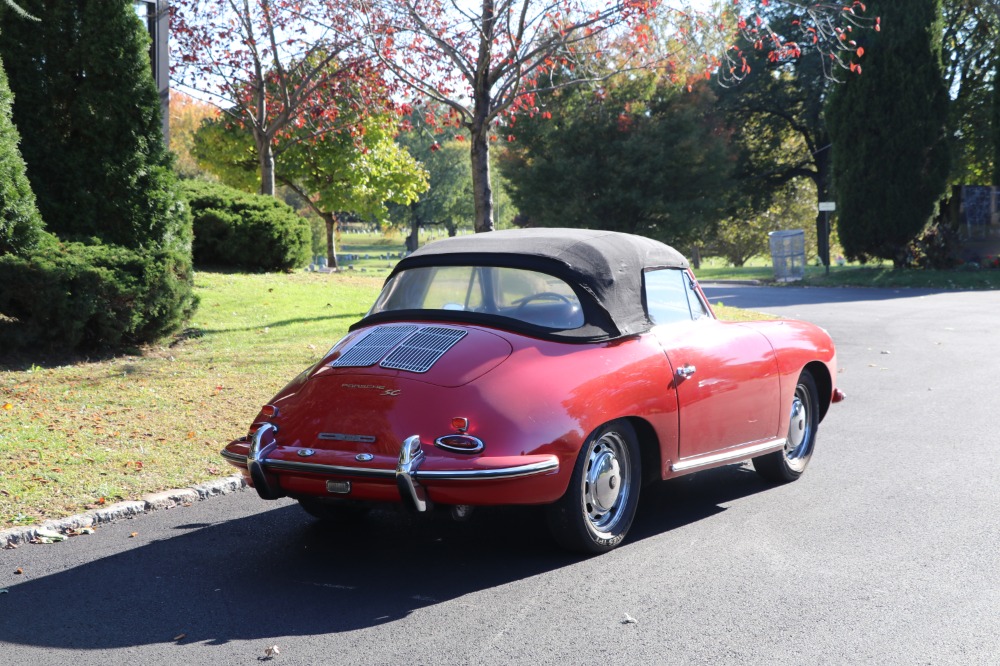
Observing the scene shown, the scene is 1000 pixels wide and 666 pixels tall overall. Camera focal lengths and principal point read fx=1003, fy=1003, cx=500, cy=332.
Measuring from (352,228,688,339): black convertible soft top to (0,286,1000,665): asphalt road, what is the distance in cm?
123

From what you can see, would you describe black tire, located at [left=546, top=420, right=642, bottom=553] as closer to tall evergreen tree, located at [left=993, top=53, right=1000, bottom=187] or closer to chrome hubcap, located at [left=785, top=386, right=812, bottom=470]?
chrome hubcap, located at [left=785, top=386, right=812, bottom=470]

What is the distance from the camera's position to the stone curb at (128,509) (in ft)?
18.0

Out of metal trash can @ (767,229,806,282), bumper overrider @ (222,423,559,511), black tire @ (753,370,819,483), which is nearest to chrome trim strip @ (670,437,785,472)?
black tire @ (753,370,819,483)

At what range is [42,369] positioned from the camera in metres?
9.75

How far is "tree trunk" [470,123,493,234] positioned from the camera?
46.3ft

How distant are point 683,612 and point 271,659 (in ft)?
5.78

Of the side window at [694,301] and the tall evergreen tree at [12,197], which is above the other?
the tall evergreen tree at [12,197]

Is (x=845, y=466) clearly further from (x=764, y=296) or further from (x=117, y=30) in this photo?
(x=764, y=296)

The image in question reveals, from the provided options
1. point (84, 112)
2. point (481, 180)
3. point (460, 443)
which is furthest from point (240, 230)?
point (460, 443)

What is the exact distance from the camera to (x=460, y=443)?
4.62 metres

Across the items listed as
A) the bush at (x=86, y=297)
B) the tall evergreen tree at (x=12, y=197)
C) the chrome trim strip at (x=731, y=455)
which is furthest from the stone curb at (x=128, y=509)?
the tall evergreen tree at (x=12, y=197)

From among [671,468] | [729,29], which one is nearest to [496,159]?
[729,29]

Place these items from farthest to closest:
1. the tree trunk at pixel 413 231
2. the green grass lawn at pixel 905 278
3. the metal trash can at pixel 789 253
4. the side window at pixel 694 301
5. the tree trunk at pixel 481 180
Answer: the tree trunk at pixel 413 231 → the metal trash can at pixel 789 253 → the green grass lawn at pixel 905 278 → the tree trunk at pixel 481 180 → the side window at pixel 694 301

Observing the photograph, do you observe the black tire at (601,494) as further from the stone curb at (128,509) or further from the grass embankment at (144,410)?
the grass embankment at (144,410)
